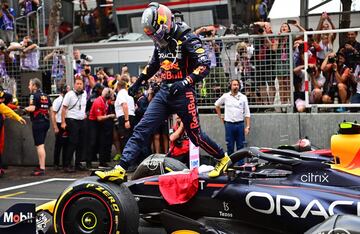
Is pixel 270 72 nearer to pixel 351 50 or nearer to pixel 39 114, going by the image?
pixel 351 50

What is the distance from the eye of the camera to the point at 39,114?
39.0ft

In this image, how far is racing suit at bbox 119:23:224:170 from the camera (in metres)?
6.09

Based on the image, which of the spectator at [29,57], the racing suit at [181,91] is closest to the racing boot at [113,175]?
the racing suit at [181,91]

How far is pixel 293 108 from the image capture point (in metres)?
11.7

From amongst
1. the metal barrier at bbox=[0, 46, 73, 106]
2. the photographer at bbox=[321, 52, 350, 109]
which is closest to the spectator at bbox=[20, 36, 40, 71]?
the metal barrier at bbox=[0, 46, 73, 106]

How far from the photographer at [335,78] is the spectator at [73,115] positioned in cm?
484

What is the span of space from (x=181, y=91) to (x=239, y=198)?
141cm

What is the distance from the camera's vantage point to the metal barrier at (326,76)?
11.2 metres

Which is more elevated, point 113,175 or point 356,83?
point 356,83

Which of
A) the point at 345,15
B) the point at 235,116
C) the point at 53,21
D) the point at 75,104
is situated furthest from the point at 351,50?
Result: the point at 53,21

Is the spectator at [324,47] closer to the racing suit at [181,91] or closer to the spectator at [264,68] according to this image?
the spectator at [264,68]

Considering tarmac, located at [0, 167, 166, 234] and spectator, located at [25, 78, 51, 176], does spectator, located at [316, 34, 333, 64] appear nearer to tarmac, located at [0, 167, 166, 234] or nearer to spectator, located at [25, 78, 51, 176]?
tarmac, located at [0, 167, 166, 234]

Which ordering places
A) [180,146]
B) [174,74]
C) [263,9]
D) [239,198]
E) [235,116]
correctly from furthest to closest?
[263,9], [235,116], [180,146], [174,74], [239,198]

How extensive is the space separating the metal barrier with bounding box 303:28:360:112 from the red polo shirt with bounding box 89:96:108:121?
4157 mm
